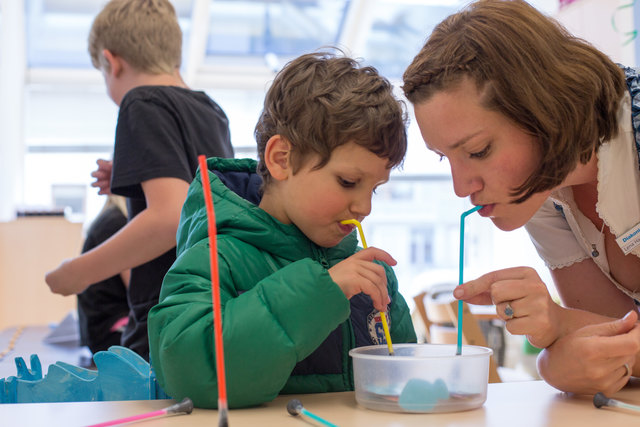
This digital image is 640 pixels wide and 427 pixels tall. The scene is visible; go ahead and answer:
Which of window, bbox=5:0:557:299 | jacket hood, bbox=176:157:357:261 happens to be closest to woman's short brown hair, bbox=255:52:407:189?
jacket hood, bbox=176:157:357:261

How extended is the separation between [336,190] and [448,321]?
2166mm

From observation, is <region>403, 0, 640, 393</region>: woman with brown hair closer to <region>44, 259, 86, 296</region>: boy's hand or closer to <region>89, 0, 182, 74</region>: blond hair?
<region>89, 0, 182, 74</region>: blond hair

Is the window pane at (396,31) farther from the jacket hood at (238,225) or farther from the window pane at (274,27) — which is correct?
the jacket hood at (238,225)

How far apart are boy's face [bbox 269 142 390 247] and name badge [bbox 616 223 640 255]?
0.41 meters

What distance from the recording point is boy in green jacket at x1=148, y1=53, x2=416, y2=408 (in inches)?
31.8

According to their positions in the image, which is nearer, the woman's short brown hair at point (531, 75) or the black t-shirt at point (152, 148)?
the woman's short brown hair at point (531, 75)

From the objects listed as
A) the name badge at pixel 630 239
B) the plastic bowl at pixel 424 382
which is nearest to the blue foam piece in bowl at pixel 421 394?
the plastic bowl at pixel 424 382

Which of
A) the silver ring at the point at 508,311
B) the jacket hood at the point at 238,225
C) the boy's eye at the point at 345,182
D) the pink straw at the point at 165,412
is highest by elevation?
the boy's eye at the point at 345,182

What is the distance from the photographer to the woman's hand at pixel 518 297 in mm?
888

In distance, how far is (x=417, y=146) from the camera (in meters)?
5.18

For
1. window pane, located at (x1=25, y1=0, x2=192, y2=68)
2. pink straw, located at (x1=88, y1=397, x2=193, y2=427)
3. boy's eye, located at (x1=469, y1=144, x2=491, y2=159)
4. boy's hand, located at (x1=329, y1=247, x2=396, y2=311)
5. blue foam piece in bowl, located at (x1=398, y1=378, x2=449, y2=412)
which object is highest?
window pane, located at (x1=25, y1=0, x2=192, y2=68)

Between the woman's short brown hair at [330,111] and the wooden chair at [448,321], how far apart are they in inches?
25.0

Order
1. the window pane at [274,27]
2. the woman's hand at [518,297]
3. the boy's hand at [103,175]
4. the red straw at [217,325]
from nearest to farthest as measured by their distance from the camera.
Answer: the red straw at [217,325] < the woman's hand at [518,297] < the boy's hand at [103,175] < the window pane at [274,27]

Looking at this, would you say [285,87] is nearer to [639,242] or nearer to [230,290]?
[230,290]
